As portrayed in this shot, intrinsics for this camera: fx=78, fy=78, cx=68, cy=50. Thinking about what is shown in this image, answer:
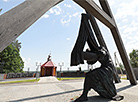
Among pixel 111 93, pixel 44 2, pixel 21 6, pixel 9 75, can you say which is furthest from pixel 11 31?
pixel 9 75

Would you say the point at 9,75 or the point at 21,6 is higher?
the point at 21,6

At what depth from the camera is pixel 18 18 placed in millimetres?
1437

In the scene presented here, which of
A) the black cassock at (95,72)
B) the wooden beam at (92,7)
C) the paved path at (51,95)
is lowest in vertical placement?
the paved path at (51,95)

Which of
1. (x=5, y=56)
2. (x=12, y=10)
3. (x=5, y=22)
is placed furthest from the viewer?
(x=5, y=56)

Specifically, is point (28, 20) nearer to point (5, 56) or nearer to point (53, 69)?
point (53, 69)

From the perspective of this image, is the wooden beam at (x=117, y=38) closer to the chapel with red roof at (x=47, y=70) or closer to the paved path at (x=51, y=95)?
the paved path at (x=51, y=95)

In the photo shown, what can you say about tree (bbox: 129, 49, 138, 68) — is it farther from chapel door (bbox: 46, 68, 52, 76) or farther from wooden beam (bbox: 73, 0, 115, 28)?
wooden beam (bbox: 73, 0, 115, 28)

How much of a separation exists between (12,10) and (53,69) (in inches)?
926

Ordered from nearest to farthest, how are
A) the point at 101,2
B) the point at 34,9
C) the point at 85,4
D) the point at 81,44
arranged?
the point at 34,9 < the point at 81,44 < the point at 85,4 < the point at 101,2

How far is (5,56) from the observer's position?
814 inches

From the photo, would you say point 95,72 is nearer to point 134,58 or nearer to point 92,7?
point 92,7

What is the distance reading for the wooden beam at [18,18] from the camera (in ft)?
4.10

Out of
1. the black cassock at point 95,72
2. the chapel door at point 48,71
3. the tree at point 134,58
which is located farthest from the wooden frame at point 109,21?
the tree at point 134,58

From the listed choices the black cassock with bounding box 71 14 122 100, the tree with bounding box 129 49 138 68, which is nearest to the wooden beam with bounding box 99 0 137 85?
the black cassock with bounding box 71 14 122 100
